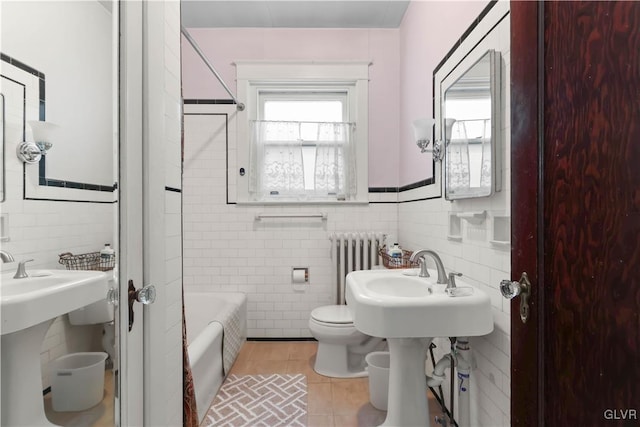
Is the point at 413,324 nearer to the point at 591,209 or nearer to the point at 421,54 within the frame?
the point at 591,209

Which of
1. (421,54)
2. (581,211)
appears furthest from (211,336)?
(421,54)

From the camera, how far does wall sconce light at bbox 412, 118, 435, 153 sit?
1.87 metres

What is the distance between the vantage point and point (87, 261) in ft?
2.28

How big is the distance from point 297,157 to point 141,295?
1.95 m

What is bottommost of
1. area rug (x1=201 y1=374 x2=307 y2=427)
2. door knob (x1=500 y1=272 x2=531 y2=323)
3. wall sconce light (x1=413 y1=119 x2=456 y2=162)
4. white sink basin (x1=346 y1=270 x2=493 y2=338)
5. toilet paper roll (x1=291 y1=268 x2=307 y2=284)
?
area rug (x1=201 y1=374 x2=307 y2=427)

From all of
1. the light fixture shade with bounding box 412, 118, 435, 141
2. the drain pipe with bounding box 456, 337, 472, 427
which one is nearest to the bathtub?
the drain pipe with bounding box 456, 337, 472, 427

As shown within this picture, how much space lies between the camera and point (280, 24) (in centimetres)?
270

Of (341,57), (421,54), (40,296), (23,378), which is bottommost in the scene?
(23,378)

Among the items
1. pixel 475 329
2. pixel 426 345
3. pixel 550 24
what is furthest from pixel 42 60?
pixel 426 345

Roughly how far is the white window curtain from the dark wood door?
79.3 inches

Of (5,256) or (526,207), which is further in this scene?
(526,207)

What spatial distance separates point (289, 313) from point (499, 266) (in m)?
1.85

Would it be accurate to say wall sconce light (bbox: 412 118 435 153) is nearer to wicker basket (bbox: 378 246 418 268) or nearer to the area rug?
wicker basket (bbox: 378 246 418 268)

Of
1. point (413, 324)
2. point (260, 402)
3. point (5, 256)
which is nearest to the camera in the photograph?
point (5, 256)
